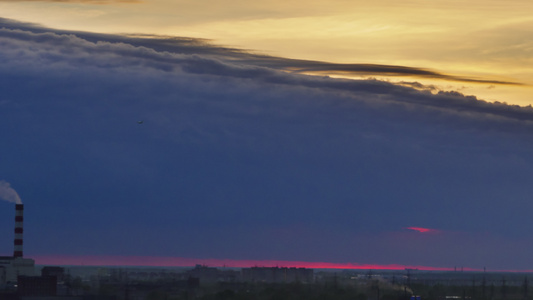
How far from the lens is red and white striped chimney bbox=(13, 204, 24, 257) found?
14462 centimetres

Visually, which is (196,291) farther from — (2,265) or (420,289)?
(420,289)

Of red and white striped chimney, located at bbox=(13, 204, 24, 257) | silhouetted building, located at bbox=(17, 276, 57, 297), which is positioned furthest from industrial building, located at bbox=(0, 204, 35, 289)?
silhouetted building, located at bbox=(17, 276, 57, 297)

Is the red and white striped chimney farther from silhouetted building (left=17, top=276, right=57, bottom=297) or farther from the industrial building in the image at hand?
silhouetted building (left=17, top=276, right=57, bottom=297)

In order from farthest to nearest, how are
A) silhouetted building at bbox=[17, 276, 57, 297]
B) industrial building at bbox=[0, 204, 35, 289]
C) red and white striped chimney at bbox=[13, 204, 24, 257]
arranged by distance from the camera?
red and white striped chimney at bbox=[13, 204, 24, 257] → industrial building at bbox=[0, 204, 35, 289] → silhouetted building at bbox=[17, 276, 57, 297]

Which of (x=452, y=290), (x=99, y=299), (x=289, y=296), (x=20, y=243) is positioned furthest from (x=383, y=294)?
(x=20, y=243)

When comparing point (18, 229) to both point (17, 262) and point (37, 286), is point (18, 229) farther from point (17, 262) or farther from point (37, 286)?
point (37, 286)

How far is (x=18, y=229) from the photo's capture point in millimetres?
144625

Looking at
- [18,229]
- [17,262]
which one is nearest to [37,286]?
[17,262]

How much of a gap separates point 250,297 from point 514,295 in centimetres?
5546

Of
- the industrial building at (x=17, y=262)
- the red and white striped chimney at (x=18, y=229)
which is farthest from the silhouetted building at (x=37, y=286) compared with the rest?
the red and white striped chimney at (x=18, y=229)

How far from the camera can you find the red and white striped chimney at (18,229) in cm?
14462

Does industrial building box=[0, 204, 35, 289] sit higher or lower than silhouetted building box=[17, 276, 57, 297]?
higher

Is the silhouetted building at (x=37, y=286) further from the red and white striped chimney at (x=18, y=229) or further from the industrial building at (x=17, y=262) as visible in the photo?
the red and white striped chimney at (x=18, y=229)

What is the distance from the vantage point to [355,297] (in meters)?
142
